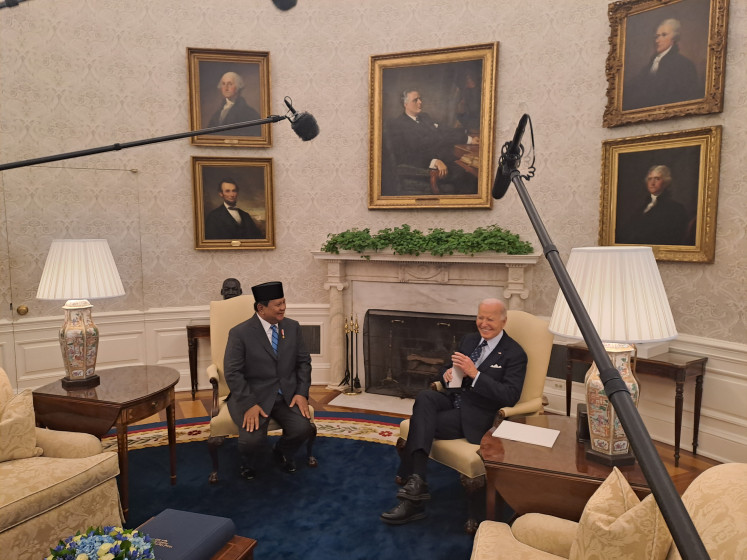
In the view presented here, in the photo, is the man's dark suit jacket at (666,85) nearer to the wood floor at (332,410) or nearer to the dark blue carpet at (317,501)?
the wood floor at (332,410)

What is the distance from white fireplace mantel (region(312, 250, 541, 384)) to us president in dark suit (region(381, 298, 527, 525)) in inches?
69.7

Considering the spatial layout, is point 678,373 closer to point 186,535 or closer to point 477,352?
point 477,352

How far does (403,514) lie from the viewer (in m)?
3.22

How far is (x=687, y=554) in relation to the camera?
20.3 inches

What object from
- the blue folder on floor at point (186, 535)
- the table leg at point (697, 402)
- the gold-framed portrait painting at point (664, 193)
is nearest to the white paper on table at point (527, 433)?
the blue folder on floor at point (186, 535)

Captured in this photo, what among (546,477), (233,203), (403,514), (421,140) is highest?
(421,140)

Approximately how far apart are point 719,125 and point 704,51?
655 millimetres

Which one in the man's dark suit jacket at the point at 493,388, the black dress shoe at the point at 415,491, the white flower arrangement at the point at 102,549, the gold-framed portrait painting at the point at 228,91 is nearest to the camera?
the white flower arrangement at the point at 102,549

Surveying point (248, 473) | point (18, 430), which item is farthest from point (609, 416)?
point (18, 430)

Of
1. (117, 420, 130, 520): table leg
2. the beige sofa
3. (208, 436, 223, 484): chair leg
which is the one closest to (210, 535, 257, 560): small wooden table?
the beige sofa

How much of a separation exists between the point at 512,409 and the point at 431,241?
2.56 metres

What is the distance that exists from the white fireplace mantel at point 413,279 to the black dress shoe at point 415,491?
2555 millimetres

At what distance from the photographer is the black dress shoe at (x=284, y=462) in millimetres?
3949

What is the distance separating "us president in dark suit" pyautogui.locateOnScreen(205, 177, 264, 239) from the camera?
6.08 m
